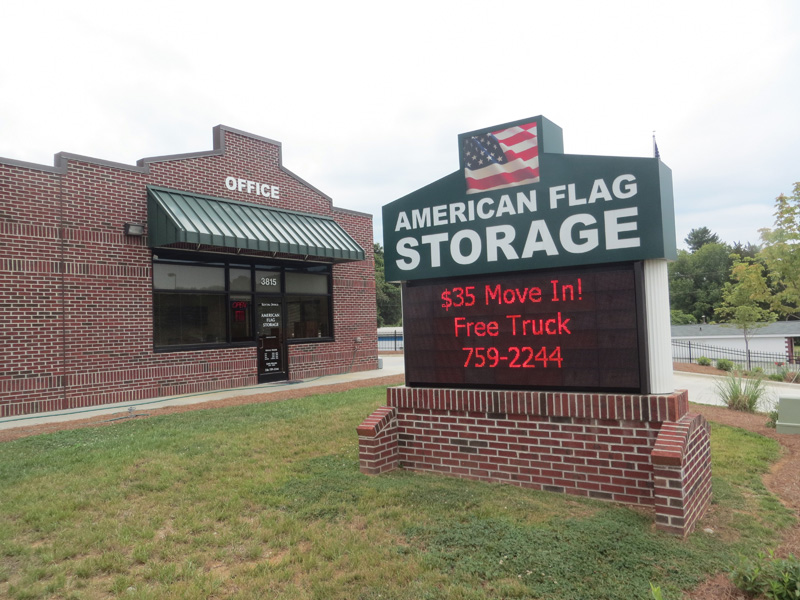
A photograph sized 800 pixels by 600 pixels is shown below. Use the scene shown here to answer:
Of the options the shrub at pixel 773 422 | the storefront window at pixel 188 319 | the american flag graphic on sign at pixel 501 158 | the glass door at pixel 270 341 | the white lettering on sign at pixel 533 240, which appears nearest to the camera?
the white lettering on sign at pixel 533 240

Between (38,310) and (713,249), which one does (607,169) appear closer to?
(38,310)

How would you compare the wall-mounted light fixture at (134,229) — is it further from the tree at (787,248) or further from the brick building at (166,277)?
the tree at (787,248)

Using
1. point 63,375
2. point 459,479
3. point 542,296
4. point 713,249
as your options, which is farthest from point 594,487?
point 713,249

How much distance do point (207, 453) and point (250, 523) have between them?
2558 mm

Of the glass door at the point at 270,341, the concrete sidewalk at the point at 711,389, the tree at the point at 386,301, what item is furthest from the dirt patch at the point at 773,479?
the tree at the point at 386,301

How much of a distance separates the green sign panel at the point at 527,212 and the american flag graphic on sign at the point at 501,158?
0.01 metres

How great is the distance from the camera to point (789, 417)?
8.80 meters

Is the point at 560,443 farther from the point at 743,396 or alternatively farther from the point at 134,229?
the point at 134,229

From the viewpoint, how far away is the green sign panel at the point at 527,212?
16.1 feet

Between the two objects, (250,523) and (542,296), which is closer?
(250,523)

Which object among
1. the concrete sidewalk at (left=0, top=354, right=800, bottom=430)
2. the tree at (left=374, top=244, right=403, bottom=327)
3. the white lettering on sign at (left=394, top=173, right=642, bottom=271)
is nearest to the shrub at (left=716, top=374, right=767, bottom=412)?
the concrete sidewalk at (left=0, top=354, right=800, bottom=430)

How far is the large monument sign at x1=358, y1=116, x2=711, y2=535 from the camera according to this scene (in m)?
4.82

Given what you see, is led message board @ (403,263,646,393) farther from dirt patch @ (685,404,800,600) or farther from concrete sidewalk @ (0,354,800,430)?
concrete sidewalk @ (0,354,800,430)

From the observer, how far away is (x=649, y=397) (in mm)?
4738
